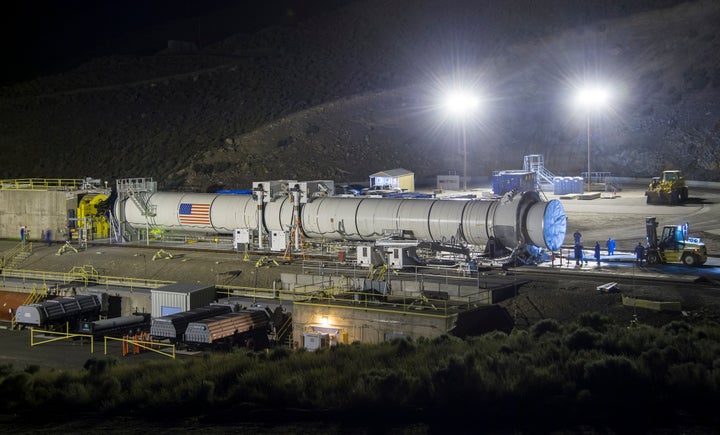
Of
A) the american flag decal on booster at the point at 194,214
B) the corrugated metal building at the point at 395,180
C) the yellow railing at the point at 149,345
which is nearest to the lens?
the yellow railing at the point at 149,345

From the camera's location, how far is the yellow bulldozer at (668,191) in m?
45.8

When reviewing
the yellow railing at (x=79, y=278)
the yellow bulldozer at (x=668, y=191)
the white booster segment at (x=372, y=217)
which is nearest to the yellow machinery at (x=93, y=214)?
the white booster segment at (x=372, y=217)

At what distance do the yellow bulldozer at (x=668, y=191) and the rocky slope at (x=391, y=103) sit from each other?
37.1ft

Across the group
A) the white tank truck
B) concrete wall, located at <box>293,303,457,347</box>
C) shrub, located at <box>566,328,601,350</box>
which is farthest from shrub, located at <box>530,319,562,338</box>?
the white tank truck

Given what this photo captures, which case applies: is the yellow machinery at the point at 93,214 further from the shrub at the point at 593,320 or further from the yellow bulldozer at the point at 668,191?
the yellow bulldozer at the point at 668,191

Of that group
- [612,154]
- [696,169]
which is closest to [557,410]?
[696,169]

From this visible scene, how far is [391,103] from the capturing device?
263 feet

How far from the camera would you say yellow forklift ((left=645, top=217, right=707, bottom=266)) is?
2938cm

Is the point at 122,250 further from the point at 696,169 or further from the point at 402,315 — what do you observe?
the point at 696,169

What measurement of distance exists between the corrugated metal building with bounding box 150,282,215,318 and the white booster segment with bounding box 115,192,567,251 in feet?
19.6

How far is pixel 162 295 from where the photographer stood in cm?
3014

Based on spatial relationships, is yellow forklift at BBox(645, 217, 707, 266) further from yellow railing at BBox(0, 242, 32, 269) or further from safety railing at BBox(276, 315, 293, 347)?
yellow railing at BBox(0, 242, 32, 269)

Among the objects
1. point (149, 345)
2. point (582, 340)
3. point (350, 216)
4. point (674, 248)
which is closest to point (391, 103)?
point (350, 216)

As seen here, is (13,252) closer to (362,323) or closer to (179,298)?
(179,298)
